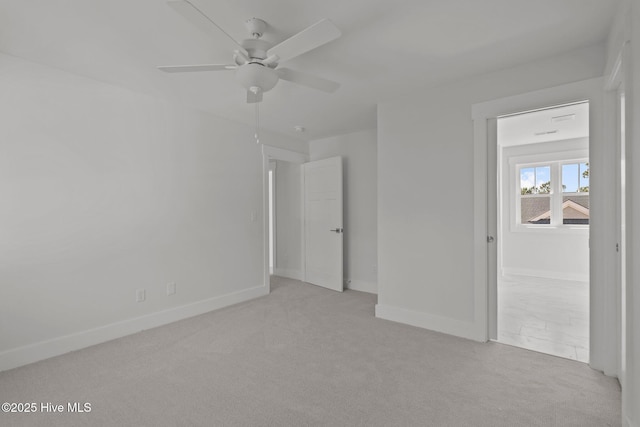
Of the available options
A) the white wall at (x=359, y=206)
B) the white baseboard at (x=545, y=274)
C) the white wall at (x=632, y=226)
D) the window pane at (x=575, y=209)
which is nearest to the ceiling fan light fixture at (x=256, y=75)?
the white wall at (x=632, y=226)

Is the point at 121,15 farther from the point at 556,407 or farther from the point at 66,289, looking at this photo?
the point at 556,407

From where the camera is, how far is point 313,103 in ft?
11.2

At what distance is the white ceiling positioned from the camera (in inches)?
71.8

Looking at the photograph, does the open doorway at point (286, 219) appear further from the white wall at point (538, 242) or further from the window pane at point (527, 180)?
the window pane at point (527, 180)

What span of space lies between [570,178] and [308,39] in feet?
20.4

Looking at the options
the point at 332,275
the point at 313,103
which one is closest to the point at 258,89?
the point at 313,103

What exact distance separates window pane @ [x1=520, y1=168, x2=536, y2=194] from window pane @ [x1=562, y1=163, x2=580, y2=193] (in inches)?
18.2

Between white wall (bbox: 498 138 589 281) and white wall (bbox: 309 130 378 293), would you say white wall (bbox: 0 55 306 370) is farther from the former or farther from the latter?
white wall (bbox: 498 138 589 281)

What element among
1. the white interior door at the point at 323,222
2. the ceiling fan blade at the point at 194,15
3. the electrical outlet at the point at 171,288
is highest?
the ceiling fan blade at the point at 194,15

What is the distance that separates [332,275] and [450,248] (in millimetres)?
2139

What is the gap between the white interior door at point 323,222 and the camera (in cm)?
463

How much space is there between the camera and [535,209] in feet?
19.7

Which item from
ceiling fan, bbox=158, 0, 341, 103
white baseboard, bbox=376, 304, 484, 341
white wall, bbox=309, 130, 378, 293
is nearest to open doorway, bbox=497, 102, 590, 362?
white baseboard, bbox=376, 304, 484, 341

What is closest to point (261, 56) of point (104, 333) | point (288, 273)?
point (104, 333)
